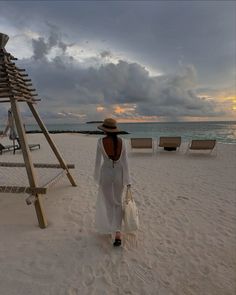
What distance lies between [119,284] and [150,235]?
141 cm

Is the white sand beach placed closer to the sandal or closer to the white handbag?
the sandal

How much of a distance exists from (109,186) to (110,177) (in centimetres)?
16

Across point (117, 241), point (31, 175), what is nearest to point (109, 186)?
point (117, 241)

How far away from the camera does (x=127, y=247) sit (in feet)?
13.6

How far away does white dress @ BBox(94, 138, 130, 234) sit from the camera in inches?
156

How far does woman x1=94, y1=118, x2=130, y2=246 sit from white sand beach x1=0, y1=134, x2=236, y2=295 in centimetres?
40

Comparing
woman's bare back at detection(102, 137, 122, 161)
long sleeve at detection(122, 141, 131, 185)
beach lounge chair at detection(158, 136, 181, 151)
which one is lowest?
beach lounge chair at detection(158, 136, 181, 151)

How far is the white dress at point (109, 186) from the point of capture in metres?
3.97

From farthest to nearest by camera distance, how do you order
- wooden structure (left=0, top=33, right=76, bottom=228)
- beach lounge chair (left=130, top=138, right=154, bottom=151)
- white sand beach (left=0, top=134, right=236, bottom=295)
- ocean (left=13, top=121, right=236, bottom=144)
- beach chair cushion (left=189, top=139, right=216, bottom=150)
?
ocean (left=13, top=121, right=236, bottom=144) → beach lounge chair (left=130, top=138, right=154, bottom=151) → beach chair cushion (left=189, top=139, right=216, bottom=150) → wooden structure (left=0, top=33, right=76, bottom=228) → white sand beach (left=0, top=134, right=236, bottom=295)

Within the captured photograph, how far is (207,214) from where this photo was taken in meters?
5.53

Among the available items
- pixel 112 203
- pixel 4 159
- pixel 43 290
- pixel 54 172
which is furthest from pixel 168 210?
pixel 4 159

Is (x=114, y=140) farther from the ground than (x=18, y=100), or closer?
closer

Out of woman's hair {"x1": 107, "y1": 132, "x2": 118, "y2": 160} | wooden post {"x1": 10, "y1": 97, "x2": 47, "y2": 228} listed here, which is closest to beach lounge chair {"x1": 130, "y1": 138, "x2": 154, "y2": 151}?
wooden post {"x1": 10, "y1": 97, "x2": 47, "y2": 228}

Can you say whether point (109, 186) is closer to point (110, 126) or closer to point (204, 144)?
point (110, 126)
